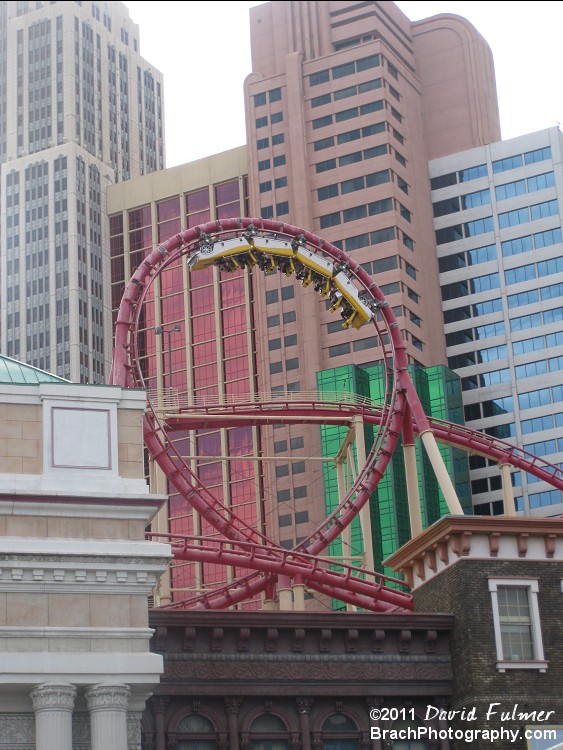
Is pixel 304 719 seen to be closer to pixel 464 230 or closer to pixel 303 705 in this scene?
pixel 303 705

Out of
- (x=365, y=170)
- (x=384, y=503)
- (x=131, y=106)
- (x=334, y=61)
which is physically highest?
(x=131, y=106)

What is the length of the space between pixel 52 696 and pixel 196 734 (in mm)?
5521

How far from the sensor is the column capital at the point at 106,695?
111 ft

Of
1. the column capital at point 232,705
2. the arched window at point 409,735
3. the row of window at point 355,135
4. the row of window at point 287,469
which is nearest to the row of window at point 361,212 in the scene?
the row of window at point 355,135

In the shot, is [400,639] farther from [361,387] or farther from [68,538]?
[361,387]

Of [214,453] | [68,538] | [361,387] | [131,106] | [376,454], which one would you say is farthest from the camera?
[131,106]

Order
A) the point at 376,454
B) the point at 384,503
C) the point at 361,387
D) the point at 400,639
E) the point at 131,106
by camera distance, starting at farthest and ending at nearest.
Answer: the point at 131,106 → the point at 361,387 → the point at 384,503 → the point at 376,454 → the point at 400,639

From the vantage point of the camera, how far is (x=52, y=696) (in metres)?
33.4

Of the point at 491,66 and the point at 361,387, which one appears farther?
the point at 491,66

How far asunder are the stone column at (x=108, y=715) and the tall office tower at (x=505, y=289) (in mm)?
110951

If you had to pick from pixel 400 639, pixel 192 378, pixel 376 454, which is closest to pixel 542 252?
pixel 192 378

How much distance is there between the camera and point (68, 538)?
3509cm

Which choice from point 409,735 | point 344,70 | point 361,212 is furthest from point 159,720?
point 344,70

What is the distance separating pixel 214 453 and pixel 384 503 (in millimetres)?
33770
